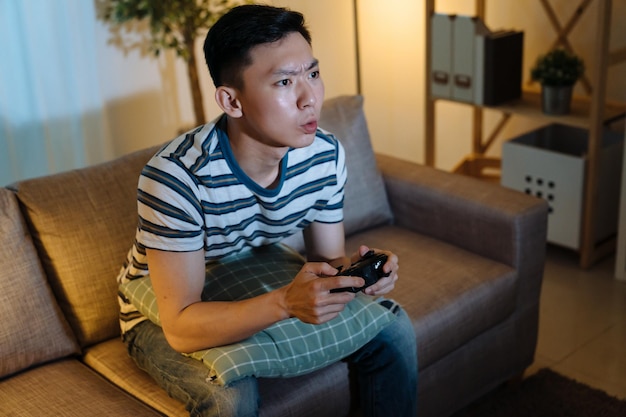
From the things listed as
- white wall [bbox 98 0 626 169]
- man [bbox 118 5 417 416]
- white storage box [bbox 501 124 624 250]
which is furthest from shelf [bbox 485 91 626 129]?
man [bbox 118 5 417 416]

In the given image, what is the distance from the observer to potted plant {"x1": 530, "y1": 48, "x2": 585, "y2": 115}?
9.40 feet

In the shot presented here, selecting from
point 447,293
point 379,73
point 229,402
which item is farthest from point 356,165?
point 379,73

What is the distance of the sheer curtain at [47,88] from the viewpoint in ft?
9.33

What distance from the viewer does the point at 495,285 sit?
6.86 ft

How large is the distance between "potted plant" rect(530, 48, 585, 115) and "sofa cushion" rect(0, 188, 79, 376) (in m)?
1.86

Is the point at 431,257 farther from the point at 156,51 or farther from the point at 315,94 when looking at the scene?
the point at 156,51

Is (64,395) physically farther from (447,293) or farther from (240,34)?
(447,293)

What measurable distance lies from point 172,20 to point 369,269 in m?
1.79

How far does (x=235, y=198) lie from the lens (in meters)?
1.62

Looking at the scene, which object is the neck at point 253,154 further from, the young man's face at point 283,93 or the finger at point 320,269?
the finger at point 320,269

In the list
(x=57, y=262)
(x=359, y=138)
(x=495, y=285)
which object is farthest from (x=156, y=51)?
(x=495, y=285)

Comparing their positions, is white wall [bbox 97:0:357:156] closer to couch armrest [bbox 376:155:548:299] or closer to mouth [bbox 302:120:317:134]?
couch armrest [bbox 376:155:548:299]

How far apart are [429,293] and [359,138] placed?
56 centimetres

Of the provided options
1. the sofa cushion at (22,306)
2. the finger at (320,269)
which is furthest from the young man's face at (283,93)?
the sofa cushion at (22,306)
